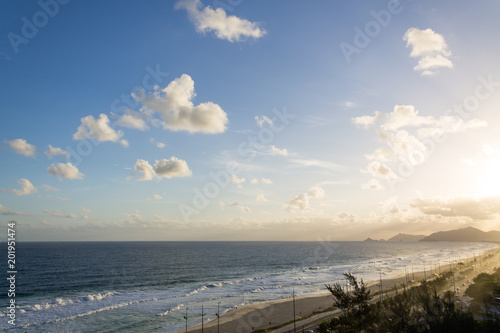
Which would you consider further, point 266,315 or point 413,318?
point 266,315

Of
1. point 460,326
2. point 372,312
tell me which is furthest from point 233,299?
point 460,326

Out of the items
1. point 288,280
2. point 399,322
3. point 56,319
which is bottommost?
point 288,280

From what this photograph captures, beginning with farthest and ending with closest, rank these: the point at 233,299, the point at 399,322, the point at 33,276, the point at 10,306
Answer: the point at 33,276, the point at 233,299, the point at 10,306, the point at 399,322

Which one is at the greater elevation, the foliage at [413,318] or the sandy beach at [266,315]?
the foliage at [413,318]

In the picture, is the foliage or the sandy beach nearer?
the foliage

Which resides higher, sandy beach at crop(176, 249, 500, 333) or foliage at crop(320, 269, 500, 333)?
foliage at crop(320, 269, 500, 333)

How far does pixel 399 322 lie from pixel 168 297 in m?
59.1

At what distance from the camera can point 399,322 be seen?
33469 millimetres

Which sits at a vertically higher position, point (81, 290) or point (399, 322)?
point (399, 322)

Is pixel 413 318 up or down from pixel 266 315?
up

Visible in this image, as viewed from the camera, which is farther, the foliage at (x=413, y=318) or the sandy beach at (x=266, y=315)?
the sandy beach at (x=266, y=315)

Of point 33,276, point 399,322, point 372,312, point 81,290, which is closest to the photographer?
point 399,322

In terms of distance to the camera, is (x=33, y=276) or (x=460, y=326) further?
(x=33, y=276)

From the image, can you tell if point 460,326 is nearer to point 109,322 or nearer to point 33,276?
point 109,322
